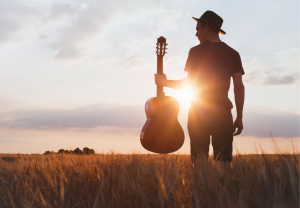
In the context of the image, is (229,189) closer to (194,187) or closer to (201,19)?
(194,187)

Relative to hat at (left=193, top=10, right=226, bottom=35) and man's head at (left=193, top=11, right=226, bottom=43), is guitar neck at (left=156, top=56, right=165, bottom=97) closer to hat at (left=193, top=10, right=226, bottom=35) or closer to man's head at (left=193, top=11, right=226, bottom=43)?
man's head at (left=193, top=11, right=226, bottom=43)

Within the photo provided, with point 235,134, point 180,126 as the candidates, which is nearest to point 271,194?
point 235,134

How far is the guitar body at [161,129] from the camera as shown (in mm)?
3576

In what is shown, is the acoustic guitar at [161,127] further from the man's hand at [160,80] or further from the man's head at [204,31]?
the man's head at [204,31]

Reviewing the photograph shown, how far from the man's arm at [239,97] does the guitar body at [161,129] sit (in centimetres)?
101

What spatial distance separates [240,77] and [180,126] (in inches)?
50.8

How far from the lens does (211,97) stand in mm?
2781

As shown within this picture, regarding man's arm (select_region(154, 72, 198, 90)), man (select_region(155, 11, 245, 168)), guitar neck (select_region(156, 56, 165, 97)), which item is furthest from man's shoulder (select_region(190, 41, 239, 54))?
guitar neck (select_region(156, 56, 165, 97))

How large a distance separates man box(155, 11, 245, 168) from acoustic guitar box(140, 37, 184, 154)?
2.58 feet

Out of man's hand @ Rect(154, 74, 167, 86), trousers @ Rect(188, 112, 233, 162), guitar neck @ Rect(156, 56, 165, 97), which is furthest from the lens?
guitar neck @ Rect(156, 56, 165, 97)

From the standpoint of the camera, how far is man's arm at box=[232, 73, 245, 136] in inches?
115

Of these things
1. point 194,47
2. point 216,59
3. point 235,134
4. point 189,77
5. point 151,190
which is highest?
point 194,47

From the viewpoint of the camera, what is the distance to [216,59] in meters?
2.83

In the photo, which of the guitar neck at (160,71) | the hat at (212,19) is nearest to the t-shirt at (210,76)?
the hat at (212,19)
